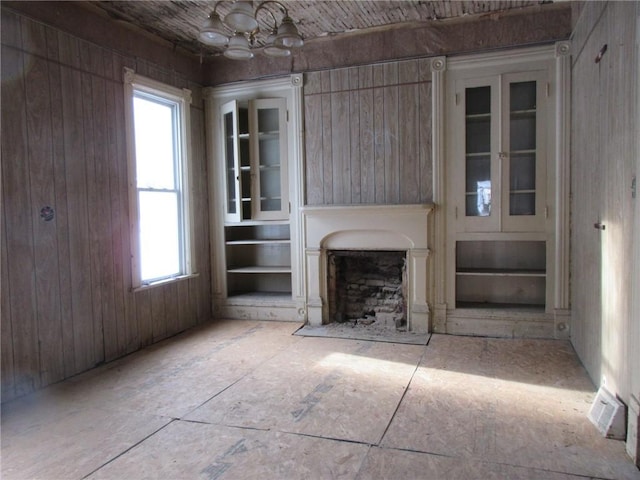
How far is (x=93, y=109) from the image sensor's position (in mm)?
3736

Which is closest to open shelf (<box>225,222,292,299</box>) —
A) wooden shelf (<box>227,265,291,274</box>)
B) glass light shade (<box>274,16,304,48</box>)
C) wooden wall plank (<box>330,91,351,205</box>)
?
wooden shelf (<box>227,265,291,274</box>)

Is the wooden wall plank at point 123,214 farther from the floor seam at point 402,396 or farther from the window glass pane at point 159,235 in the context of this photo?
the floor seam at point 402,396

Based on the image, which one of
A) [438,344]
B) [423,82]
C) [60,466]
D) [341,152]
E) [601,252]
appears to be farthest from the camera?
[341,152]

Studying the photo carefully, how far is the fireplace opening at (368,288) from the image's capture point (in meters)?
4.82

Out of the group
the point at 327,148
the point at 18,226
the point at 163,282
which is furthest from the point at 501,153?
the point at 18,226

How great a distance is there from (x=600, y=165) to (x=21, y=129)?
3.95m

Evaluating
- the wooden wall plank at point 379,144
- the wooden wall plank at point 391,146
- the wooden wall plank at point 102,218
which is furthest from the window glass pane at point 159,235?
the wooden wall plank at point 391,146

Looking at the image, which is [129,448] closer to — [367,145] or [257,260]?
[257,260]

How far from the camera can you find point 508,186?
4328mm

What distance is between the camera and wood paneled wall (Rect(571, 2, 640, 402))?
2.39m

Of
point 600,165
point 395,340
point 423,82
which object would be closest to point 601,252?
point 600,165

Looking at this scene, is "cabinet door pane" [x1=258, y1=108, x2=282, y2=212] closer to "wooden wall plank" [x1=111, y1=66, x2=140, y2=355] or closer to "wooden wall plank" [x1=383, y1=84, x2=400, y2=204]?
"wooden wall plank" [x1=383, y1=84, x2=400, y2=204]

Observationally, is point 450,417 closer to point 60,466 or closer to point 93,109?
point 60,466

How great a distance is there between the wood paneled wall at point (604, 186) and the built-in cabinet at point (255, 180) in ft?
8.86
